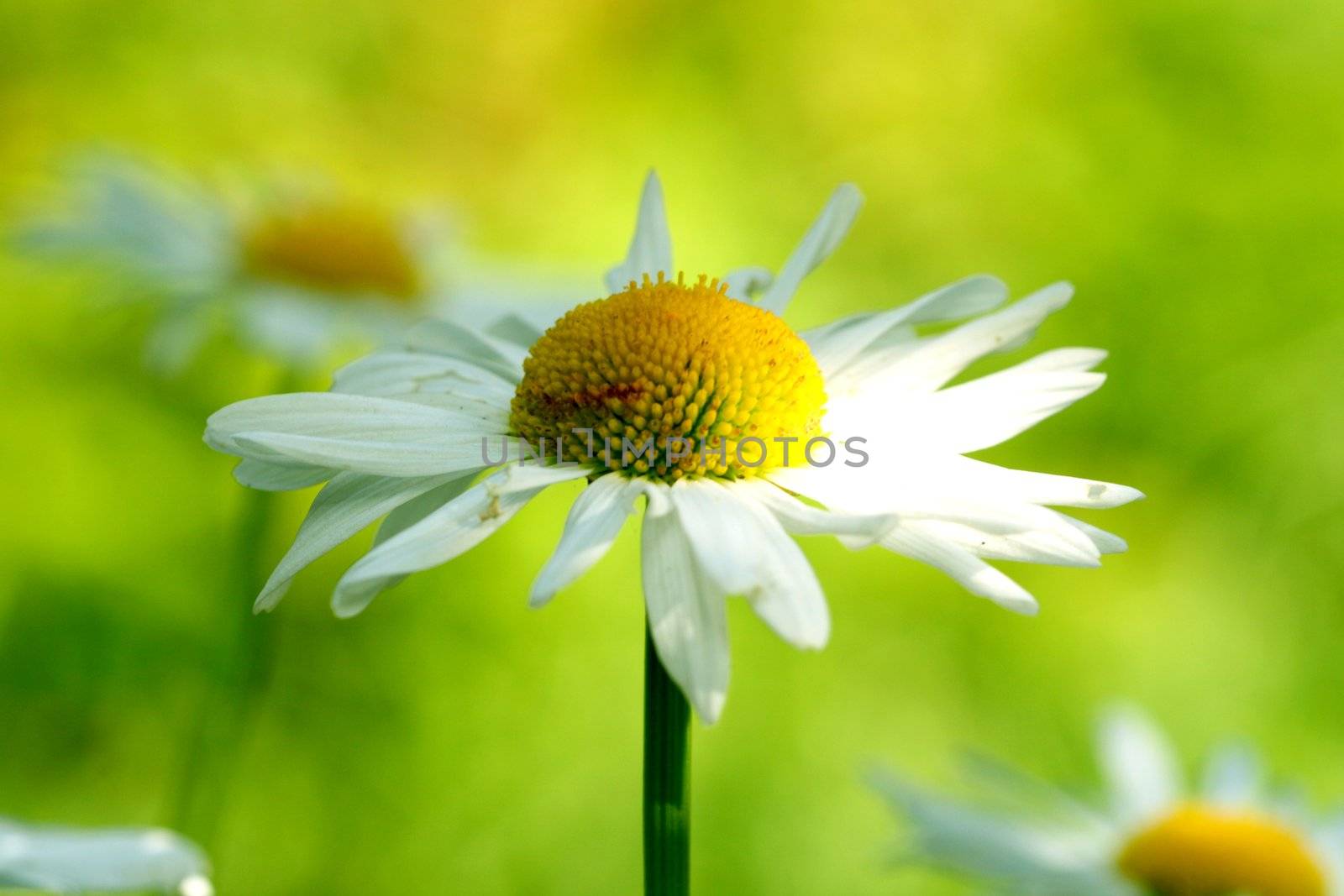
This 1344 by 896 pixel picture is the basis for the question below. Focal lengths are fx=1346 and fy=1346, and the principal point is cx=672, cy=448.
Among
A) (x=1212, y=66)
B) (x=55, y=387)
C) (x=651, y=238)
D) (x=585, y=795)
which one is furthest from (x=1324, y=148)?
(x=55, y=387)

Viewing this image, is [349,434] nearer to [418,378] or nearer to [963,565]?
[418,378]

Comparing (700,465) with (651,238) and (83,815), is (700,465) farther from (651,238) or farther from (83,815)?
(83,815)

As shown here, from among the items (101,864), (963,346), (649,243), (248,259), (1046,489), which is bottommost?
(101,864)

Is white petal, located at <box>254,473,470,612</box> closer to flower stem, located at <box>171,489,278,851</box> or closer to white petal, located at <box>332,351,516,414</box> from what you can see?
white petal, located at <box>332,351,516,414</box>

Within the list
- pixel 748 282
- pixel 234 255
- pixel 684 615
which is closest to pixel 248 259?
pixel 234 255

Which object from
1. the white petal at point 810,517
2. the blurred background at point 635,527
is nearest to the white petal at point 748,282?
the white petal at point 810,517

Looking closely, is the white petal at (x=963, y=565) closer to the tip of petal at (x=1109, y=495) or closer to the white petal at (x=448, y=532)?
the tip of petal at (x=1109, y=495)
